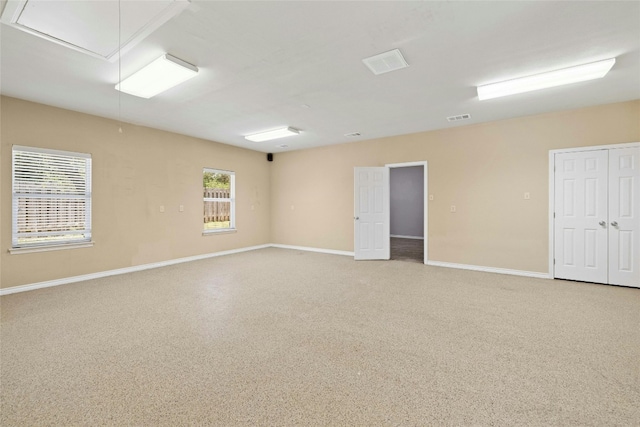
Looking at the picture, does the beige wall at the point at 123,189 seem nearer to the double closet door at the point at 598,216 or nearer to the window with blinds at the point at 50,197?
the window with blinds at the point at 50,197

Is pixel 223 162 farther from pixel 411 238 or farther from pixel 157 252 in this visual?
pixel 411 238

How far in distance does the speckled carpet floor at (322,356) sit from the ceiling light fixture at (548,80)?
265 centimetres

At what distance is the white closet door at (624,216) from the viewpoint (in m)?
3.83

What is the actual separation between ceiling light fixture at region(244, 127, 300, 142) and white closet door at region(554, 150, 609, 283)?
4582 millimetres

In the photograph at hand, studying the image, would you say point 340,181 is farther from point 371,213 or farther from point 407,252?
point 407,252

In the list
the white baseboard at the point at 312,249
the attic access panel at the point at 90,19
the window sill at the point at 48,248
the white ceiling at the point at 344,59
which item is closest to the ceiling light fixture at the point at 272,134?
the white ceiling at the point at 344,59

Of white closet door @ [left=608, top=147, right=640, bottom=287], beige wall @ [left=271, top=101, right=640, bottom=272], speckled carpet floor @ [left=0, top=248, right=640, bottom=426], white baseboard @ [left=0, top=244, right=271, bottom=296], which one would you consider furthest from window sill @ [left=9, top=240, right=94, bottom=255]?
white closet door @ [left=608, top=147, right=640, bottom=287]

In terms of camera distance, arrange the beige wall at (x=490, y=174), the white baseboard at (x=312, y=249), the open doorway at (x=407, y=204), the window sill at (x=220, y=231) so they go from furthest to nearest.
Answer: the open doorway at (x=407, y=204), the white baseboard at (x=312, y=249), the window sill at (x=220, y=231), the beige wall at (x=490, y=174)

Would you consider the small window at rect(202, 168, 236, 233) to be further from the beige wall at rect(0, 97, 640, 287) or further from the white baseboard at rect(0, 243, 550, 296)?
the white baseboard at rect(0, 243, 550, 296)

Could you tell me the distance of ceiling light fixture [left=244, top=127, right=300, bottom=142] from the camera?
5269 mm

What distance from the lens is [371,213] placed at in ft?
19.8

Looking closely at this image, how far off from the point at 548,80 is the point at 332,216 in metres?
4.62

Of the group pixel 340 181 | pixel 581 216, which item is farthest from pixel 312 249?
pixel 581 216

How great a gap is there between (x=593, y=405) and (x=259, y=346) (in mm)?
2296
